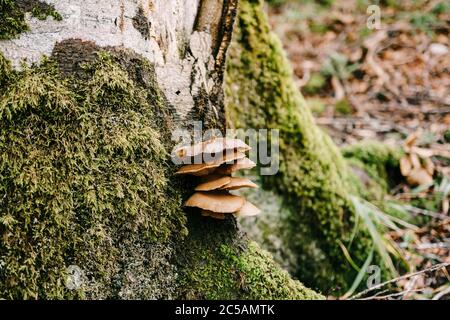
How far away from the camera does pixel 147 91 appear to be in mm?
1888

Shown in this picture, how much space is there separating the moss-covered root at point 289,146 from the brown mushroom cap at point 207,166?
1.19 meters

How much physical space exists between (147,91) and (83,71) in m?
0.28

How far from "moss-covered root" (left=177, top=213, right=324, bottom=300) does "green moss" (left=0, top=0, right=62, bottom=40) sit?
1039 mm

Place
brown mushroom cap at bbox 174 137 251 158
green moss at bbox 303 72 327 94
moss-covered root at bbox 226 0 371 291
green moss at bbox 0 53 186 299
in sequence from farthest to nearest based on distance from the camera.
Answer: green moss at bbox 303 72 327 94 → moss-covered root at bbox 226 0 371 291 → brown mushroom cap at bbox 174 137 251 158 → green moss at bbox 0 53 186 299

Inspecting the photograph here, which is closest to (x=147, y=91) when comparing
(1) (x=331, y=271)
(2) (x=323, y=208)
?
(2) (x=323, y=208)

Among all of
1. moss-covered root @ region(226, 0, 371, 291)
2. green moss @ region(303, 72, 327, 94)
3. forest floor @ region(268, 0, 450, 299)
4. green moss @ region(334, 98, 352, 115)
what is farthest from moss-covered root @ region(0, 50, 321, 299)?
green moss @ region(303, 72, 327, 94)

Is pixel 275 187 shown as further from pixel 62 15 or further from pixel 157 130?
pixel 62 15

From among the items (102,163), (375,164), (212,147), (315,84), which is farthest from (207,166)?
(315,84)

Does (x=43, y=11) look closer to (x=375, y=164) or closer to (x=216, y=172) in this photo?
(x=216, y=172)

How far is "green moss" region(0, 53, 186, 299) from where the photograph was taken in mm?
1601

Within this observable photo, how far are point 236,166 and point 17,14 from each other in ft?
3.53

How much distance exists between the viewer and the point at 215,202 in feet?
6.02

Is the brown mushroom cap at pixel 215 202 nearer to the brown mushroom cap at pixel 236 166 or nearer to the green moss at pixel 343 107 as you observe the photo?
the brown mushroom cap at pixel 236 166

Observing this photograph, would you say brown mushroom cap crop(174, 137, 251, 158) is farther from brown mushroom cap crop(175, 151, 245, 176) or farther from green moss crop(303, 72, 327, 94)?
green moss crop(303, 72, 327, 94)
